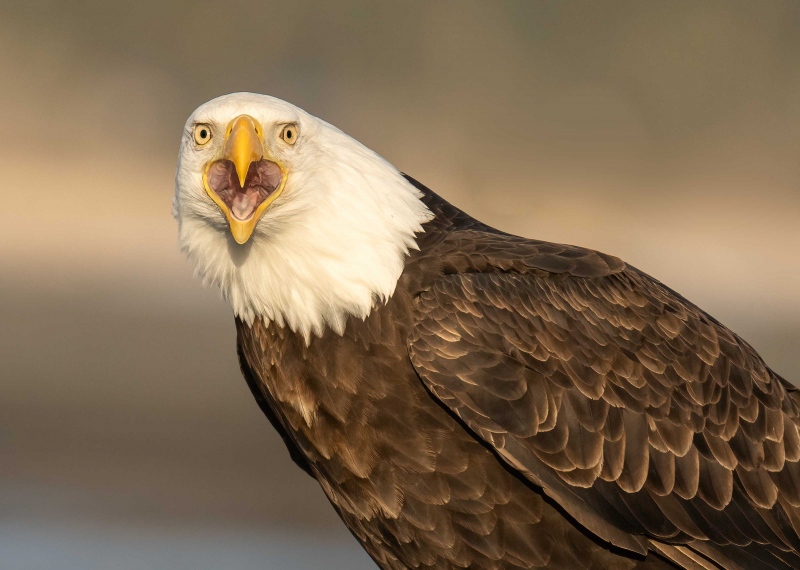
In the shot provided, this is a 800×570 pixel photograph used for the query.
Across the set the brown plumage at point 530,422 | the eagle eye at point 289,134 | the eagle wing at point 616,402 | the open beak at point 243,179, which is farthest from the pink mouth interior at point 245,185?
the eagle wing at point 616,402

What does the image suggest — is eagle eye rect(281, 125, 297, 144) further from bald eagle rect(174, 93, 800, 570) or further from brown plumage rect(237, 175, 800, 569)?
brown plumage rect(237, 175, 800, 569)

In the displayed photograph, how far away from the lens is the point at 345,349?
5152 millimetres

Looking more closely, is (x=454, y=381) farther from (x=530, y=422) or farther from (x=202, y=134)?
(x=202, y=134)

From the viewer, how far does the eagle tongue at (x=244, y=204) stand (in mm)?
4926

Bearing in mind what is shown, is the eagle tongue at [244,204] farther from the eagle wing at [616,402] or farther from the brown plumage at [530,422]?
the eagle wing at [616,402]

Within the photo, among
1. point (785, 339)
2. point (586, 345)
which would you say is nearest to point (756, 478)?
point (586, 345)

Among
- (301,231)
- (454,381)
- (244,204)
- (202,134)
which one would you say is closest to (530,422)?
(454,381)

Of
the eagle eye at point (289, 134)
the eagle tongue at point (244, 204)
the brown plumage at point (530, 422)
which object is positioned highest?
the eagle eye at point (289, 134)

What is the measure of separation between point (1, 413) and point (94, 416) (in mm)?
908

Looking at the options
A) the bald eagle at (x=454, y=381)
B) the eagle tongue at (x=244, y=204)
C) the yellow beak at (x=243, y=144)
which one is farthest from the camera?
the bald eagle at (x=454, y=381)

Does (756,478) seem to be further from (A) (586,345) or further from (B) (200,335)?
(B) (200,335)

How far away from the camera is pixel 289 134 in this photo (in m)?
5.08

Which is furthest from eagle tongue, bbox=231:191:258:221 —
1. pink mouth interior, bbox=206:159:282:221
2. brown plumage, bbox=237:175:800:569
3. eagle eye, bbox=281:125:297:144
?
brown plumage, bbox=237:175:800:569

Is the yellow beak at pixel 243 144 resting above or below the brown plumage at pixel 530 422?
above
